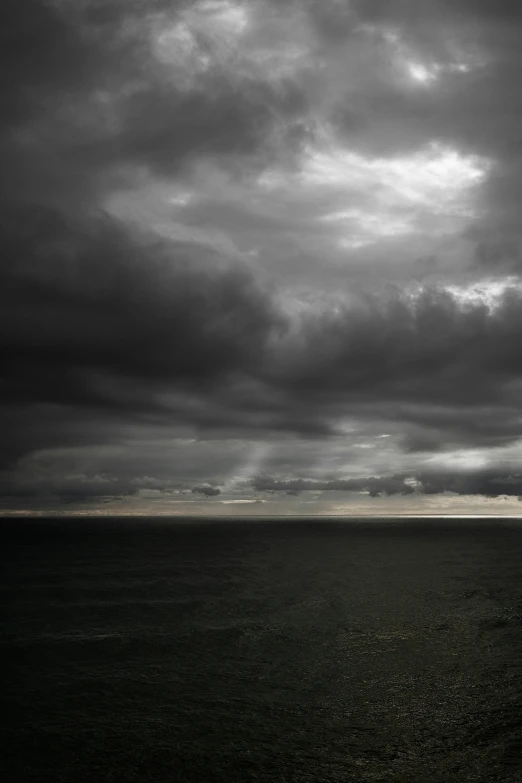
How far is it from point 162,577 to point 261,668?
57.4m

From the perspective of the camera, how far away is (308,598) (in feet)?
266

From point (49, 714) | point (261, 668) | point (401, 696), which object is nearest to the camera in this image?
point (49, 714)

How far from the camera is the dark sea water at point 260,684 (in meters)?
32.0

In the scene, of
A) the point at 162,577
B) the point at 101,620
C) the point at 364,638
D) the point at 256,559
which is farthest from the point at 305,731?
the point at 256,559

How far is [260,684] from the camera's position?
44.4 meters

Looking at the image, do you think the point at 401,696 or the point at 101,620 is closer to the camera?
the point at 401,696

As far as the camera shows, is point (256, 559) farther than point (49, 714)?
Yes

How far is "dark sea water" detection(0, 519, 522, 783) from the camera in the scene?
3198 centimetres

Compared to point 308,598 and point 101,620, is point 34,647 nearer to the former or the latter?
point 101,620

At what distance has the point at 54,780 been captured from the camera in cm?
3006

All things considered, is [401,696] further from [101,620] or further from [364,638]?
[101,620]

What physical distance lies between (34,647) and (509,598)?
199 feet

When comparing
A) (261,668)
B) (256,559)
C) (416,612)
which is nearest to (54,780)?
(261,668)

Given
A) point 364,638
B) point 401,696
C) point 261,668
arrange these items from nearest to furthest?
point 401,696, point 261,668, point 364,638
